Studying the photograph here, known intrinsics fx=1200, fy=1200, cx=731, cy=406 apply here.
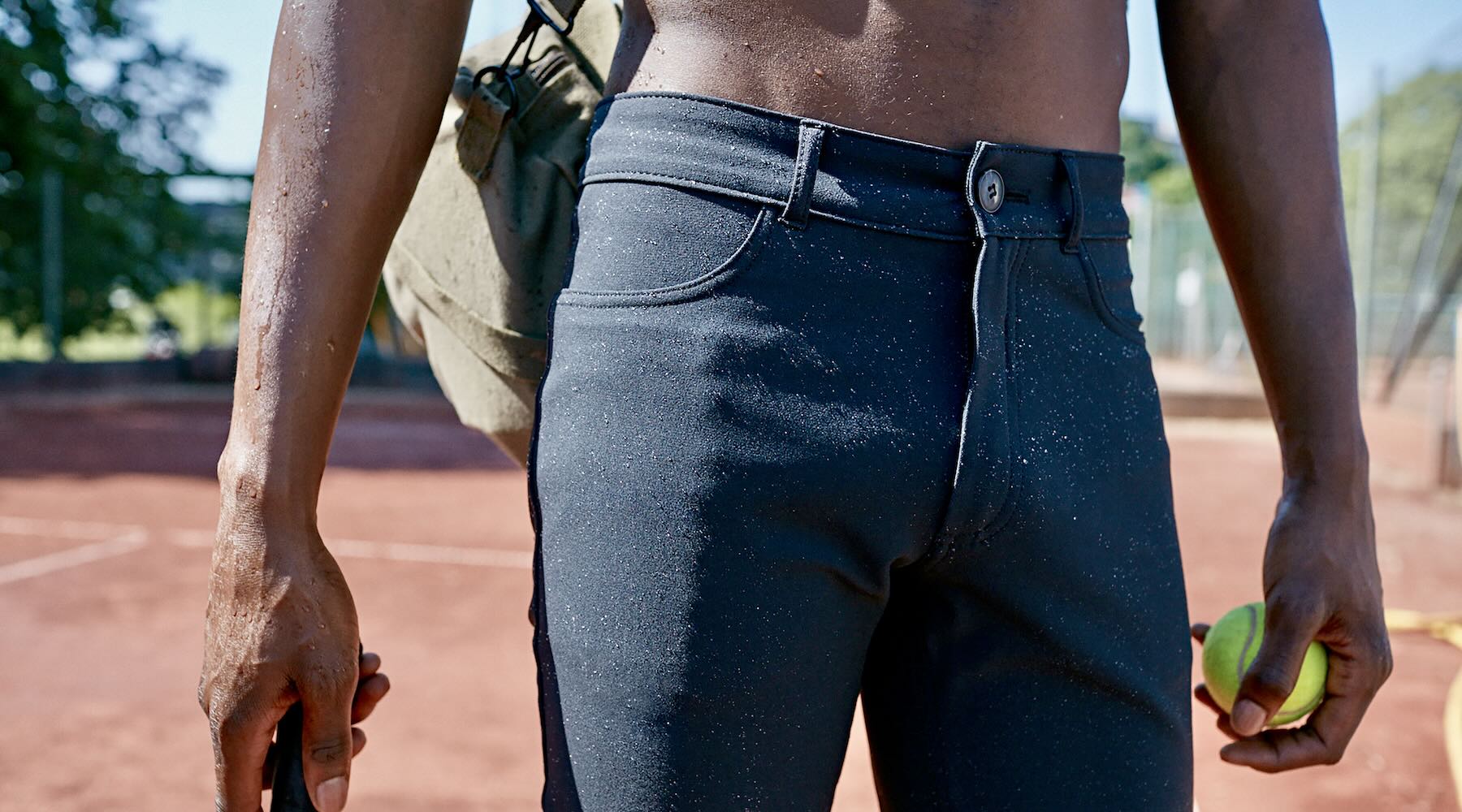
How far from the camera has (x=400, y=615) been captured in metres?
5.57

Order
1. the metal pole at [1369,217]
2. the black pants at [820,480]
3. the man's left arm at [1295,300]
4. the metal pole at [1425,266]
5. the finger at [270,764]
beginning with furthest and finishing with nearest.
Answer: the metal pole at [1369,217]
the metal pole at [1425,266]
the man's left arm at [1295,300]
the finger at [270,764]
the black pants at [820,480]

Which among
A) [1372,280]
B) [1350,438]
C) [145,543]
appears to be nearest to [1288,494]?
[1350,438]

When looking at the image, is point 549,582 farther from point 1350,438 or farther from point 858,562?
point 1350,438

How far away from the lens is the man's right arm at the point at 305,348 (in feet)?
3.58

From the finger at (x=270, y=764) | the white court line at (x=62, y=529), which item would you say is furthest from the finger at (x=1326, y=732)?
the white court line at (x=62, y=529)

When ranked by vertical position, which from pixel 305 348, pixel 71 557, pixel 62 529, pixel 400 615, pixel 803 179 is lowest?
pixel 62 529

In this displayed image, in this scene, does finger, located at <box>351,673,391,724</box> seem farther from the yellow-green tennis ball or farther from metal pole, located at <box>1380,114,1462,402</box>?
metal pole, located at <box>1380,114,1462,402</box>

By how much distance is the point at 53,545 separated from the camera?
6957 millimetres

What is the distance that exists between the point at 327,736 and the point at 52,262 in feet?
55.8

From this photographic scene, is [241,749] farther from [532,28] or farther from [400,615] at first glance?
[400,615]

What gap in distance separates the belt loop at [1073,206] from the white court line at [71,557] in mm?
6367

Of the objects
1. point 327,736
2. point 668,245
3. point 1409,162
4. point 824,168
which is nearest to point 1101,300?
point 824,168

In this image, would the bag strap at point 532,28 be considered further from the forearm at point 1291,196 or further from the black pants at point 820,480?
the forearm at point 1291,196

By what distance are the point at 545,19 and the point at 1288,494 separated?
104 cm
